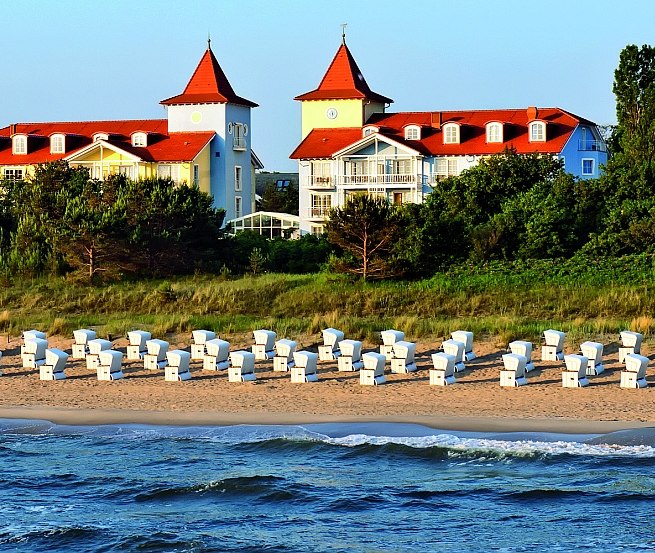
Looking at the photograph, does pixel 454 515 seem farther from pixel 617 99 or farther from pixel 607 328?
pixel 617 99

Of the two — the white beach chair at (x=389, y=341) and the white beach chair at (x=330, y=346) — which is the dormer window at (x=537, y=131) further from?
the white beach chair at (x=389, y=341)

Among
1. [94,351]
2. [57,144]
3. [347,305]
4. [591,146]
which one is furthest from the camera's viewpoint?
[57,144]

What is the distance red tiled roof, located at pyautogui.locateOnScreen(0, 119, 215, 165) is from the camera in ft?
219

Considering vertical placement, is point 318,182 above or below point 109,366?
above

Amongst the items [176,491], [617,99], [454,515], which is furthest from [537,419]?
[617,99]

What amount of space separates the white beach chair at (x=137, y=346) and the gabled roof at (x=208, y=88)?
42.1m

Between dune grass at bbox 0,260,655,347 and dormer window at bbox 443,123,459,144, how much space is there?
27603 millimetres

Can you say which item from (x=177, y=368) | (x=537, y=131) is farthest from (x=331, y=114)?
(x=177, y=368)

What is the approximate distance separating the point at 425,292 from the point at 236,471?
57.7 ft

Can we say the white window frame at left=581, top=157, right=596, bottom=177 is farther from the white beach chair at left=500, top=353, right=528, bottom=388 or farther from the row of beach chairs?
the white beach chair at left=500, top=353, right=528, bottom=388

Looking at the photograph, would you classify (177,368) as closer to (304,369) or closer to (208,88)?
(304,369)

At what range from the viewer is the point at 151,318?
1254 inches

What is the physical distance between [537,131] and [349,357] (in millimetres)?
41879

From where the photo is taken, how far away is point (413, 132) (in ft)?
218
